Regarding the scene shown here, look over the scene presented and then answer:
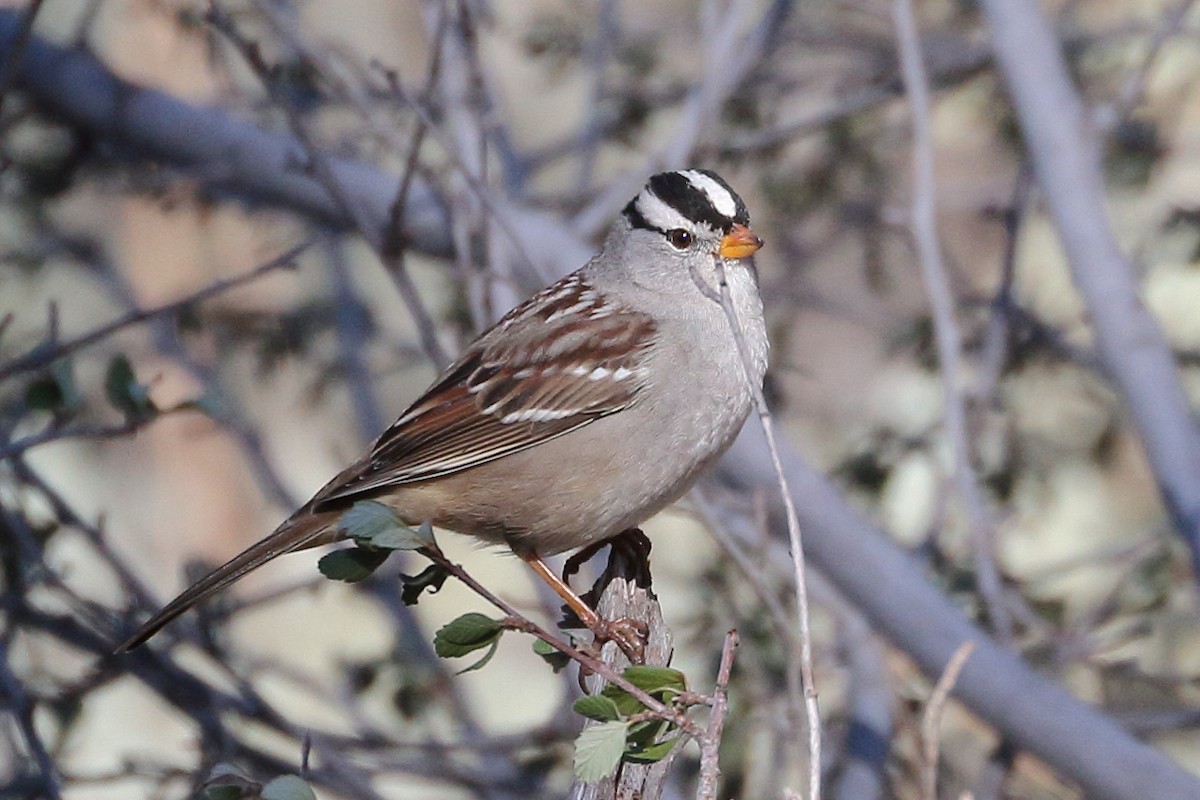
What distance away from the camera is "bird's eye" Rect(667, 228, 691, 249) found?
3277mm

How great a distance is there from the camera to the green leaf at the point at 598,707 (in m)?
1.87

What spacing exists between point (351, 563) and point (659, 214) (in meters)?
1.43

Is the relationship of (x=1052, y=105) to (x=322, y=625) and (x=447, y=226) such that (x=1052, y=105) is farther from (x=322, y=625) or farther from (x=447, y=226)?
(x=322, y=625)

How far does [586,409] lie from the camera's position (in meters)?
3.12

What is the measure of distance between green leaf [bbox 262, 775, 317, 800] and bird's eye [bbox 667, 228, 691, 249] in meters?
1.67

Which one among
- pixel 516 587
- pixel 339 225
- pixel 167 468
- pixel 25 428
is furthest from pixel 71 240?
pixel 516 587

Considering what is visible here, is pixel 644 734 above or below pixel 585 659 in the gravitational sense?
below

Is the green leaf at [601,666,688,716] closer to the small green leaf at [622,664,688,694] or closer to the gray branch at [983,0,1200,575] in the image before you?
the small green leaf at [622,664,688,694]

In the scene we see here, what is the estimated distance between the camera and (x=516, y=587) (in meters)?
7.29

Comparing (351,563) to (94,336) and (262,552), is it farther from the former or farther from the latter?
(94,336)

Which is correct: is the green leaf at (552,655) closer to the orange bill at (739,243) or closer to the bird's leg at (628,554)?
the bird's leg at (628,554)

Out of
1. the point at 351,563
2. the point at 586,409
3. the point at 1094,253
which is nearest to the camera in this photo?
the point at 351,563

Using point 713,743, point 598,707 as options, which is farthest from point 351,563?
point 713,743

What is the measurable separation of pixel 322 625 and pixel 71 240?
120 inches
